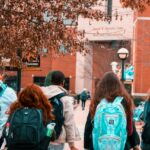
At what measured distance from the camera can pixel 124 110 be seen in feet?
18.8

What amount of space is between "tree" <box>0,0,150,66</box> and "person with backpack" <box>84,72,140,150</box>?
4.92 meters

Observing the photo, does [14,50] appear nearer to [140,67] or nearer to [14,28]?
[14,28]

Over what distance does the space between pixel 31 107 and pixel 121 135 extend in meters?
1.08

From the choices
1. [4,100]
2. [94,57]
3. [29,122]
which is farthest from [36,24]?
[94,57]

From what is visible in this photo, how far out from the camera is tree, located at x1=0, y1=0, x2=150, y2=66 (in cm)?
1061

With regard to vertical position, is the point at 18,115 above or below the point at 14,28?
below

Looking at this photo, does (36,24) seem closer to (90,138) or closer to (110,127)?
(90,138)

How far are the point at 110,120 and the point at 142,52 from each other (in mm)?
36183

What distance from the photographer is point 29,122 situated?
5.38m

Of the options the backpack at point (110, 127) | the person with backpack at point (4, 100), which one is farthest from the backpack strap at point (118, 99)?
the person with backpack at point (4, 100)

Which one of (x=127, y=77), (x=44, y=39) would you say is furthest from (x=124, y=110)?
(x=127, y=77)

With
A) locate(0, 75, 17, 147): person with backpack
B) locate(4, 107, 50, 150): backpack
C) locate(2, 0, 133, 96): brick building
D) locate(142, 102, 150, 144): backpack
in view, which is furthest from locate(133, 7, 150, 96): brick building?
locate(4, 107, 50, 150): backpack

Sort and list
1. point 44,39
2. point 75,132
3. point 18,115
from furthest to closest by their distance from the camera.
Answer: point 44,39 < point 75,132 < point 18,115

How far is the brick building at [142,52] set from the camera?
4012 centimetres
